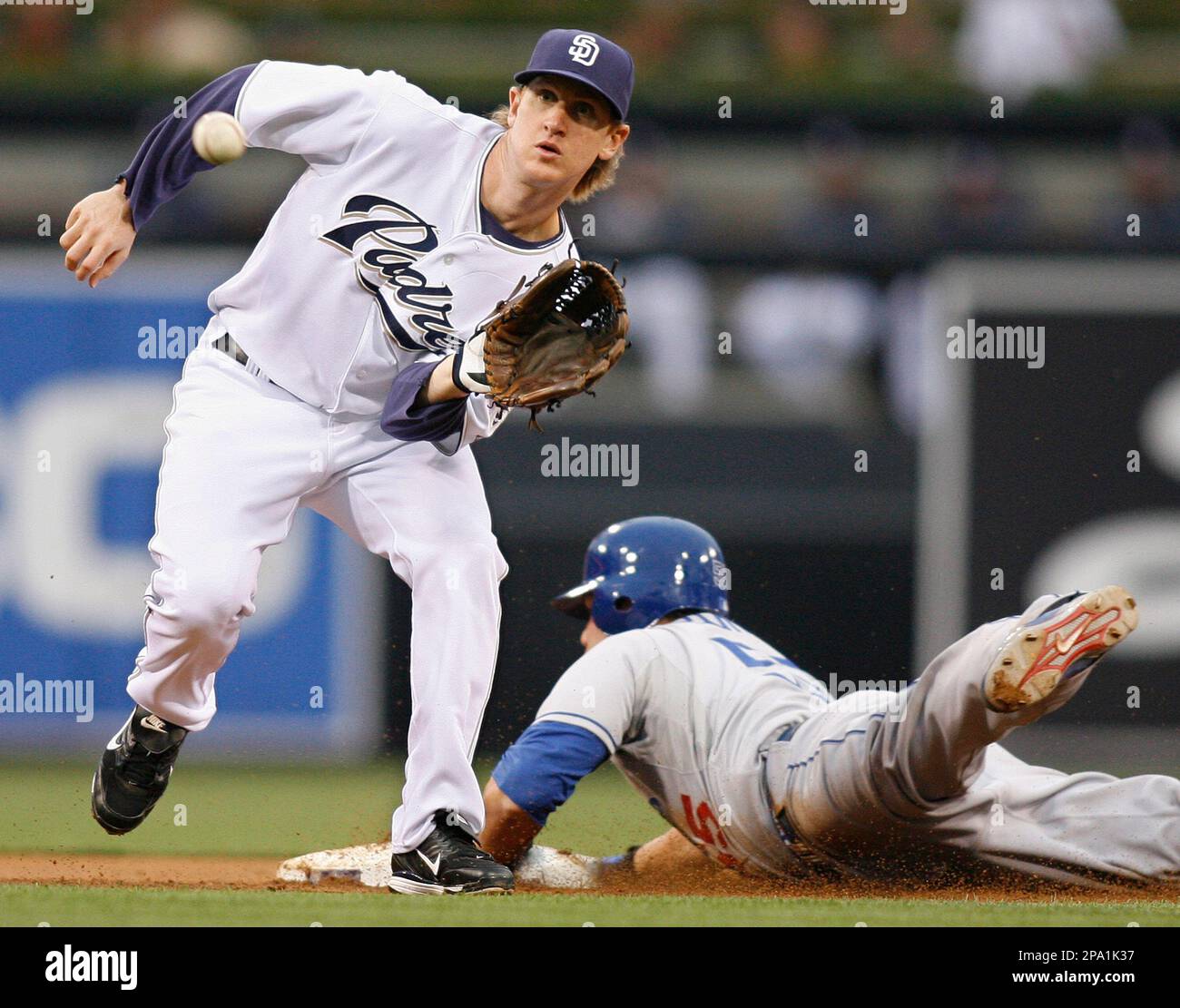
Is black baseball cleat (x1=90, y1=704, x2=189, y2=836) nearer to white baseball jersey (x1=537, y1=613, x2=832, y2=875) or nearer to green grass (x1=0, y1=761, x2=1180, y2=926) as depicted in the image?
green grass (x1=0, y1=761, x2=1180, y2=926)

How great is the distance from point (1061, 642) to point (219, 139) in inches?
76.2

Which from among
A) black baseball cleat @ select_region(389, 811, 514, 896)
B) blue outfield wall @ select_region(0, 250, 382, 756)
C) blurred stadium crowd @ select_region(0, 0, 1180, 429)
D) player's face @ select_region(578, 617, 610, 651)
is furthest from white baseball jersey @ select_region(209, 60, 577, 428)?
blue outfield wall @ select_region(0, 250, 382, 756)

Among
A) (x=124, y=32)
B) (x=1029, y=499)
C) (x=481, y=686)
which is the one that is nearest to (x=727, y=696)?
(x=481, y=686)

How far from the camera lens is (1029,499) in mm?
6898

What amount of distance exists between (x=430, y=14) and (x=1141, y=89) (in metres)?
3.53

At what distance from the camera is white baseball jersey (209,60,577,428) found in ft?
13.0

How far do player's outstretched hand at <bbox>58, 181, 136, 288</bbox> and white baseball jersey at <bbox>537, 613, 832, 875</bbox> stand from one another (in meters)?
1.36

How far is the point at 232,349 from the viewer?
13.7 ft

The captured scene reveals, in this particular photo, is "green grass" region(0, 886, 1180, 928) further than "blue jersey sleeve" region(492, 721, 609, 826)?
No

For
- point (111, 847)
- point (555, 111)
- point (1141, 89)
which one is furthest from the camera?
point (1141, 89)

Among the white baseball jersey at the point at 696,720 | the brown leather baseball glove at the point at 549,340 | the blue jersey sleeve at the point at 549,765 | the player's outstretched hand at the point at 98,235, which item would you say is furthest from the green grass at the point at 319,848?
the player's outstretched hand at the point at 98,235

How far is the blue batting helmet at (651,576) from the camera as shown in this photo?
14.5 feet

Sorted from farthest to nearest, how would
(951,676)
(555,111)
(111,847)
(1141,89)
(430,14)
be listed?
(430,14) → (1141,89) → (111,847) → (555,111) → (951,676)

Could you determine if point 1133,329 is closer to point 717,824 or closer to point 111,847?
point 717,824
